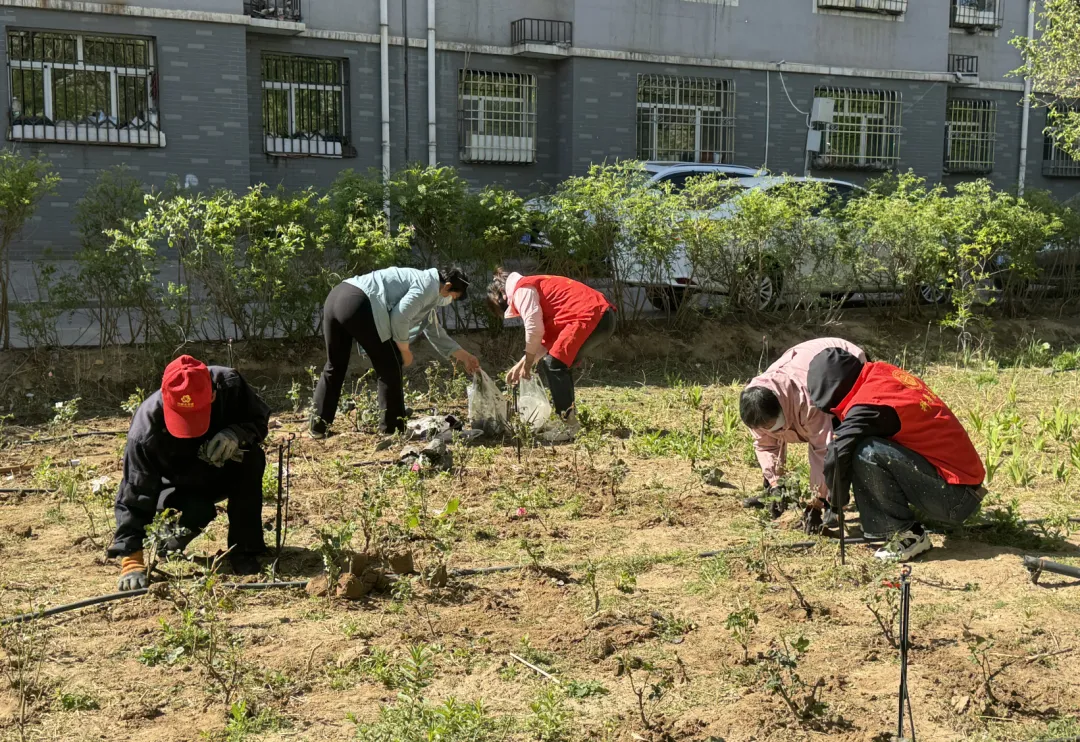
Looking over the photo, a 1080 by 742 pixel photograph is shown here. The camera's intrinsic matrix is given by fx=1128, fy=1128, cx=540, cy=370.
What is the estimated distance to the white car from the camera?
1032 cm

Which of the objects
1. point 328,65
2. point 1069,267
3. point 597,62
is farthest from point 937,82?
point 328,65

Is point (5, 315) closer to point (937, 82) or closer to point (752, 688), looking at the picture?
point (752, 688)

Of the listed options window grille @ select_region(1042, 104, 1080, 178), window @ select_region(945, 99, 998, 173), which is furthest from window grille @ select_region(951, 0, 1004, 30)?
window grille @ select_region(1042, 104, 1080, 178)

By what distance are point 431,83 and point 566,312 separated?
445 inches

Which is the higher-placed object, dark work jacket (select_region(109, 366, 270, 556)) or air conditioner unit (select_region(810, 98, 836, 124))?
air conditioner unit (select_region(810, 98, 836, 124))

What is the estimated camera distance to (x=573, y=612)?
14.2ft

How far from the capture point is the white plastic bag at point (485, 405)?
24.0ft

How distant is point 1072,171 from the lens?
24.4 m

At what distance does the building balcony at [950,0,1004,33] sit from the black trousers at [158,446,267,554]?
2184 centimetres

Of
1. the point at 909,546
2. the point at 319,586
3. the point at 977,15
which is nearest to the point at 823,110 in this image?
the point at 977,15

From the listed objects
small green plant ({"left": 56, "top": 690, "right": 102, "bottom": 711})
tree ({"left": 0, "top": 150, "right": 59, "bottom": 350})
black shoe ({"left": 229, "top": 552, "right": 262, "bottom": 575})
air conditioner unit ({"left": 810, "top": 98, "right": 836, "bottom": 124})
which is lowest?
small green plant ({"left": 56, "top": 690, "right": 102, "bottom": 711})

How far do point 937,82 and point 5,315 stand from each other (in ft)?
61.1

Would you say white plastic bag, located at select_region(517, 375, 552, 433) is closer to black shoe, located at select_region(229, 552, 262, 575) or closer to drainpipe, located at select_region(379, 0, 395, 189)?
black shoe, located at select_region(229, 552, 262, 575)

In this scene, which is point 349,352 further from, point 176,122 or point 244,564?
point 176,122
